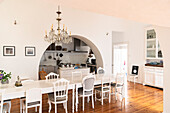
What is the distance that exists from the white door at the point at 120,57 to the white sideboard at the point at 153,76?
1.67m

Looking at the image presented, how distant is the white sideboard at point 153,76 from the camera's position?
238 inches

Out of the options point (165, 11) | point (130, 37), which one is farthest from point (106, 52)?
point (165, 11)

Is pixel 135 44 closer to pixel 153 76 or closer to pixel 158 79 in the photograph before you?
pixel 153 76

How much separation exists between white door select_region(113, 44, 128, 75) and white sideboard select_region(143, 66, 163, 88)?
1.67 m

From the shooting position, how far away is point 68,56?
372 inches

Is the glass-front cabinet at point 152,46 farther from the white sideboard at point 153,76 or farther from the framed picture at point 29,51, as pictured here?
the framed picture at point 29,51

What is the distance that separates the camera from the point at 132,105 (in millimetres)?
4188

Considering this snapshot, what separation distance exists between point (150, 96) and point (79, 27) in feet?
13.8

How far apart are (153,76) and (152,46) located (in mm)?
1473

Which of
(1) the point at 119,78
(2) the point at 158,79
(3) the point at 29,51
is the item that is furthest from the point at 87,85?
(2) the point at 158,79

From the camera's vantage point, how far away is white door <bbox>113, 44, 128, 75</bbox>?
823cm

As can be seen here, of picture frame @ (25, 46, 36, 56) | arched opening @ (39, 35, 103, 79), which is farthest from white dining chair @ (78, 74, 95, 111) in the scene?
arched opening @ (39, 35, 103, 79)

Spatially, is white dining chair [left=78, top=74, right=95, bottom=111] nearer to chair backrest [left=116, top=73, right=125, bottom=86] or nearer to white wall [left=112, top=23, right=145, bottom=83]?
chair backrest [left=116, top=73, right=125, bottom=86]

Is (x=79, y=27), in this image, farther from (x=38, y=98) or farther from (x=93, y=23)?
(x=38, y=98)
